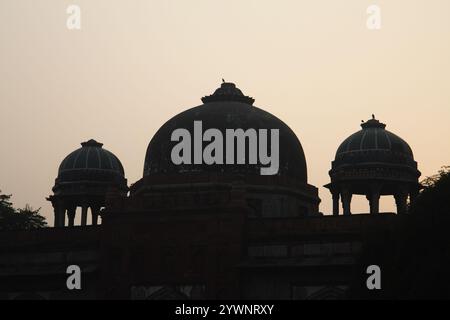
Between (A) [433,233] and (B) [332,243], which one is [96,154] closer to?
(B) [332,243]

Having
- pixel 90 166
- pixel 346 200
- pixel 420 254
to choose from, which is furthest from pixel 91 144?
pixel 420 254

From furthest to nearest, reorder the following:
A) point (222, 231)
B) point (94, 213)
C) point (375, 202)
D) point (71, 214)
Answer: point (94, 213)
point (71, 214)
point (375, 202)
point (222, 231)

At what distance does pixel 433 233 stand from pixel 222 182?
15.9m

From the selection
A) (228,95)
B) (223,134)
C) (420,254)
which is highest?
(228,95)

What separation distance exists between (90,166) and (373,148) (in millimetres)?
13816

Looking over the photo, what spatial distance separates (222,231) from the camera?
154 ft

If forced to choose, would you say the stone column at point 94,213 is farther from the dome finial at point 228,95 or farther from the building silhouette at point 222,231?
the dome finial at point 228,95

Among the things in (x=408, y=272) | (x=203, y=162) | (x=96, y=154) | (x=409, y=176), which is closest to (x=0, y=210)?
(x=96, y=154)

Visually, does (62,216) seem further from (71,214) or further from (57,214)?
(71,214)

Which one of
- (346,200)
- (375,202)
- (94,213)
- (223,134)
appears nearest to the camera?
(375,202)

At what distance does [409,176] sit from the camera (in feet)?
175
